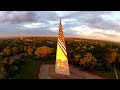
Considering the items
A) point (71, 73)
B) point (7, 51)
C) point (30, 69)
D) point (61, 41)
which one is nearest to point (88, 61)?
point (71, 73)

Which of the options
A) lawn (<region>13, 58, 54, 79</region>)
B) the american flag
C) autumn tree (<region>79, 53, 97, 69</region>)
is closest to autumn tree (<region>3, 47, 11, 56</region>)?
lawn (<region>13, 58, 54, 79</region>)

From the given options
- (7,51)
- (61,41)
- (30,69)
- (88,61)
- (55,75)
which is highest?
(61,41)

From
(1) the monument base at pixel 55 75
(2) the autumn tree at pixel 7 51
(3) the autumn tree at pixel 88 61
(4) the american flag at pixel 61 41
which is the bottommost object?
(1) the monument base at pixel 55 75

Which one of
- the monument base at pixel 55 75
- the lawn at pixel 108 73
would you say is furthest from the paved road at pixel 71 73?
the lawn at pixel 108 73

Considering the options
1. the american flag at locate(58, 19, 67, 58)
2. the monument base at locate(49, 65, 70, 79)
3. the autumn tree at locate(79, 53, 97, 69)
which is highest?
the american flag at locate(58, 19, 67, 58)

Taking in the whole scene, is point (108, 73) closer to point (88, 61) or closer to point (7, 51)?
point (88, 61)

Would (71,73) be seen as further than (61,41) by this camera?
No

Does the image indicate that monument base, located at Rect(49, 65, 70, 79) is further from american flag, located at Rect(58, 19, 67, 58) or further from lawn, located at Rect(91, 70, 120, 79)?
lawn, located at Rect(91, 70, 120, 79)

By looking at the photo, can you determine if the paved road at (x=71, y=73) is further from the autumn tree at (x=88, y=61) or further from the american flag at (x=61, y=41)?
the american flag at (x=61, y=41)

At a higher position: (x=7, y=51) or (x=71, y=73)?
(x=7, y=51)

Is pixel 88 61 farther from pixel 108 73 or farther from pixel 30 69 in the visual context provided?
pixel 30 69

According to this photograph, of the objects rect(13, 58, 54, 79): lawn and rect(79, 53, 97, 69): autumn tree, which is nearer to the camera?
rect(13, 58, 54, 79): lawn

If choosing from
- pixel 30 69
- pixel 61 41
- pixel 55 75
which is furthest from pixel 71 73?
pixel 30 69
